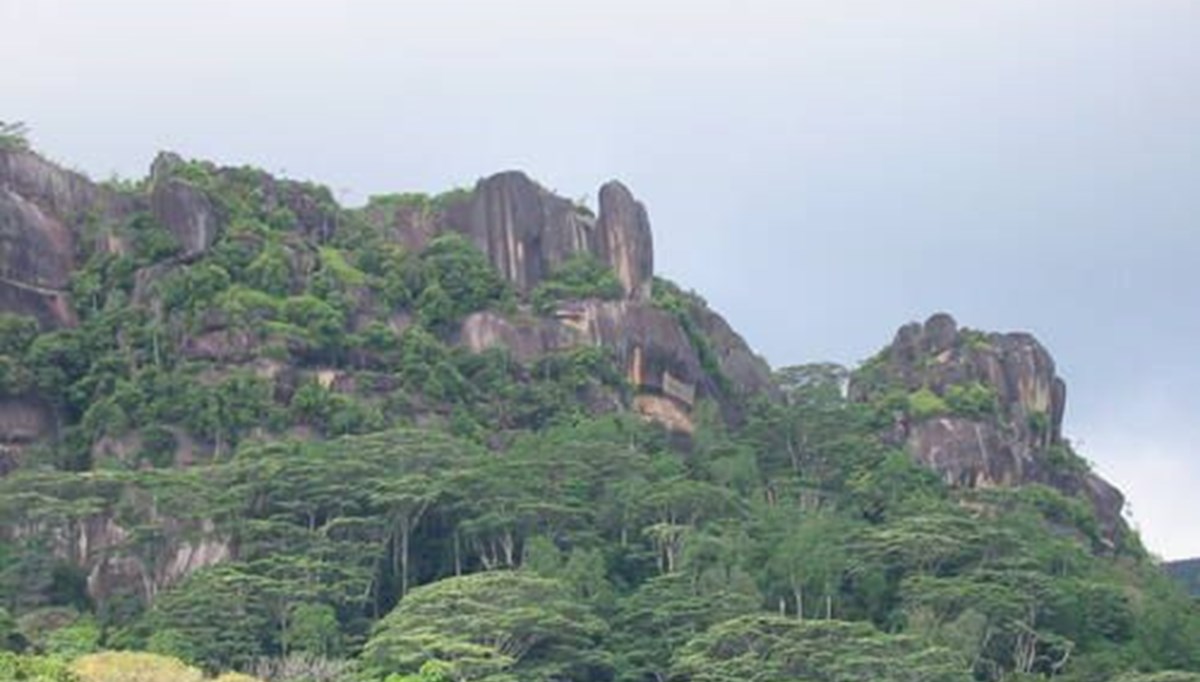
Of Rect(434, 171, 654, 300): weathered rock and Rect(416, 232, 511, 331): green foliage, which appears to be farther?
Rect(434, 171, 654, 300): weathered rock

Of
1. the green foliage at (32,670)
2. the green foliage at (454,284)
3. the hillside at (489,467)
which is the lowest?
the green foliage at (32,670)

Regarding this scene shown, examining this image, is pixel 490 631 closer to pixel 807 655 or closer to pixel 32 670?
pixel 807 655

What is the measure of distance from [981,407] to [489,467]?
27.1 m

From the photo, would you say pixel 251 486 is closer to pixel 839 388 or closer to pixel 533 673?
pixel 533 673

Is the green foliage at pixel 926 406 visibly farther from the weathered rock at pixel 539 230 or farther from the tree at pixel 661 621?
the tree at pixel 661 621

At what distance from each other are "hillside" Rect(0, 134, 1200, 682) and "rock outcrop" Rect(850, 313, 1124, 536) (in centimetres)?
14

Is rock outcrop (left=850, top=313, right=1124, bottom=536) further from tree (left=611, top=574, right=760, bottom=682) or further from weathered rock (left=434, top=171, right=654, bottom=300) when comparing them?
tree (left=611, top=574, right=760, bottom=682)

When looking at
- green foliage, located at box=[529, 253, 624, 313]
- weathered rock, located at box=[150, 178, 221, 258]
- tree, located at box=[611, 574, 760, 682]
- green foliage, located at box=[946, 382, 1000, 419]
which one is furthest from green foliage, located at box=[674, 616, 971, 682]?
green foliage, located at box=[946, 382, 1000, 419]

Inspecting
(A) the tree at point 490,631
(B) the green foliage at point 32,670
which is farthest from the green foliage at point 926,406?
(B) the green foliage at point 32,670

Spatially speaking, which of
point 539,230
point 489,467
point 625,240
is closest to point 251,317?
point 489,467

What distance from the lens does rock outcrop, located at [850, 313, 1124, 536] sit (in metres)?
97.6

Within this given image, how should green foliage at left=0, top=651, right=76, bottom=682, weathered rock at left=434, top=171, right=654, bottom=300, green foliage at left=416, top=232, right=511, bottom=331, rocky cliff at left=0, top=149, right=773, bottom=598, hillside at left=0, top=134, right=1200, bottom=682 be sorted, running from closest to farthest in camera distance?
green foliage at left=0, top=651, right=76, bottom=682 < hillside at left=0, top=134, right=1200, bottom=682 < rocky cliff at left=0, top=149, right=773, bottom=598 < green foliage at left=416, top=232, right=511, bottom=331 < weathered rock at left=434, top=171, right=654, bottom=300

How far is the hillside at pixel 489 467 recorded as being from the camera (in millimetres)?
69312

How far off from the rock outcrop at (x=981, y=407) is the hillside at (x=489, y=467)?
0.47 ft
